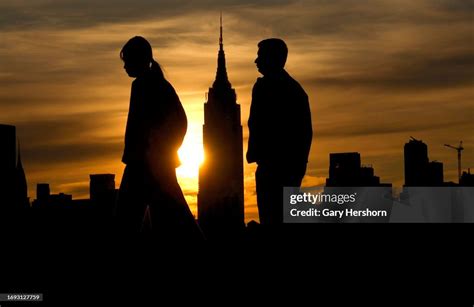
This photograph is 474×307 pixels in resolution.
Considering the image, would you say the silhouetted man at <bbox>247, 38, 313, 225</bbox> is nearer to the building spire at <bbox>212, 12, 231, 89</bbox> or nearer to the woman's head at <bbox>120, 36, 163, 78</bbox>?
the woman's head at <bbox>120, 36, 163, 78</bbox>

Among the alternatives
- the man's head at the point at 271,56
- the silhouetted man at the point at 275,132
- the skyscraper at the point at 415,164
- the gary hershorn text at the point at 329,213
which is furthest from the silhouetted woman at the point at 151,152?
the skyscraper at the point at 415,164

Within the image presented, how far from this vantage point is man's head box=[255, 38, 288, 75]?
67.4ft

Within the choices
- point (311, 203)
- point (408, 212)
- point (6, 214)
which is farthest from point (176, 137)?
point (408, 212)

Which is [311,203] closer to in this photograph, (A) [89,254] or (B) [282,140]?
(B) [282,140]

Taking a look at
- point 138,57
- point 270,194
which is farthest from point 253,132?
point 138,57

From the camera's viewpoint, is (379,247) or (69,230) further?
(69,230)

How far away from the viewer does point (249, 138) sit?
20.7 meters

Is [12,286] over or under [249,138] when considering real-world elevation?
under

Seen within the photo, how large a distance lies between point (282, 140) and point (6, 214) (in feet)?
31.6

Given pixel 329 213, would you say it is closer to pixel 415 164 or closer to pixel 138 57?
pixel 138 57

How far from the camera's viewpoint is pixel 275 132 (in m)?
20.8

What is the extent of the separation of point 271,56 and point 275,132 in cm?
117

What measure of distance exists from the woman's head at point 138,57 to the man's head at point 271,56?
1.67 metres

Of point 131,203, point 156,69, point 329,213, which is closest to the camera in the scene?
point 131,203
